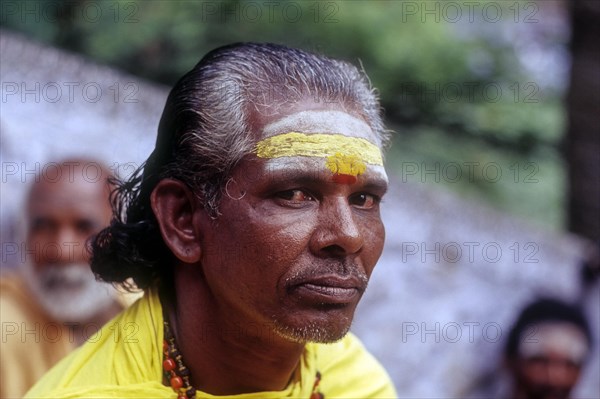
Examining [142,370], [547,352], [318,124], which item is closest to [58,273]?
[142,370]

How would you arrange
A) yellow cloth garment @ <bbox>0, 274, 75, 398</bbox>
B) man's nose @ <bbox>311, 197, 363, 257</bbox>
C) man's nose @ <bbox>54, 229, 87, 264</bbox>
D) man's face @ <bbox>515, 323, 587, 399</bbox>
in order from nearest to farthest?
man's nose @ <bbox>311, 197, 363, 257</bbox>
yellow cloth garment @ <bbox>0, 274, 75, 398</bbox>
man's nose @ <bbox>54, 229, 87, 264</bbox>
man's face @ <bbox>515, 323, 587, 399</bbox>

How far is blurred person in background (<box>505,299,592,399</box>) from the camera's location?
18.7 feet

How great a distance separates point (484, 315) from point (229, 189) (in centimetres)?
438

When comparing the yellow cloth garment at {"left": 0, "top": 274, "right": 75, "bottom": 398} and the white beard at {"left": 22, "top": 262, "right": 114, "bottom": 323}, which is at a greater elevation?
the white beard at {"left": 22, "top": 262, "right": 114, "bottom": 323}

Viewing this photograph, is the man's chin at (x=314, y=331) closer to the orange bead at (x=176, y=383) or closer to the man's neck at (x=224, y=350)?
the man's neck at (x=224, y=350)

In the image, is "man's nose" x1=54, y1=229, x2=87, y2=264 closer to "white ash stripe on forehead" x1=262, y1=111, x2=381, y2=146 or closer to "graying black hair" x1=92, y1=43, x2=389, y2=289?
"graying black hair" x1=92, y1=43, x2=389, y2=289

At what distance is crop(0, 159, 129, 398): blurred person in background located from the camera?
5.06 metres

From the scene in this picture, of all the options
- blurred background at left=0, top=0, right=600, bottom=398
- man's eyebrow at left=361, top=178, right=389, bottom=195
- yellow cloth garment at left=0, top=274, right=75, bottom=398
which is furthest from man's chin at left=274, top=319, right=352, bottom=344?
blurred background at left=0, top=0, right=600, bottom=398

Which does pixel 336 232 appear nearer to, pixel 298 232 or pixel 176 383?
pixel 298 232

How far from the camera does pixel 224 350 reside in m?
2.53

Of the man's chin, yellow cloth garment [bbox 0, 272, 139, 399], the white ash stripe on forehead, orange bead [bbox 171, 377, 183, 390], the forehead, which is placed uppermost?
the white ash stripe on forehead

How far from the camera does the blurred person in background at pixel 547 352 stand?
571cm

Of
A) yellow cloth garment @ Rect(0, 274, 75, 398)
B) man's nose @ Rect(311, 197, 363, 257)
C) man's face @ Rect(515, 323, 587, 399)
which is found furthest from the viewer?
man's face @ Rect(515, 323, 587, 399)

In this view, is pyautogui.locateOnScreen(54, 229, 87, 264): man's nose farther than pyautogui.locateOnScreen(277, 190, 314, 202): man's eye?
Yes
